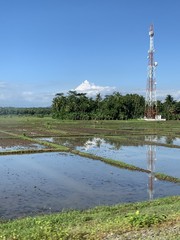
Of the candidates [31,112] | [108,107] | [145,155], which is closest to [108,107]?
[108,107]

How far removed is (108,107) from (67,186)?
2379 inches

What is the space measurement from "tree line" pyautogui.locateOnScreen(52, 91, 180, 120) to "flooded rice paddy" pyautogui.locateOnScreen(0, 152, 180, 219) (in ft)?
173

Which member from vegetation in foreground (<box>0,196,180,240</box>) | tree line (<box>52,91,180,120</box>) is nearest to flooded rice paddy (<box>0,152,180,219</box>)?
vegetation in foreground (<box>0,196,180,240</box>)

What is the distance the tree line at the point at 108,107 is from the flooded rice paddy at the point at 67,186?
5277 cm

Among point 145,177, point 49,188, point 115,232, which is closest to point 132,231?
point 115,232

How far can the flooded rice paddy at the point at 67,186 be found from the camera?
1023 centimetres

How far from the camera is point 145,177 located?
46.3 feet

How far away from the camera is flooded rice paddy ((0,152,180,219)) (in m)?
10.2

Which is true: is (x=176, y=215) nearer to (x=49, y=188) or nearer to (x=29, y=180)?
(x=49, y=188)

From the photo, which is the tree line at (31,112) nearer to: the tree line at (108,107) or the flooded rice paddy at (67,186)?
the tree line at (108,107)

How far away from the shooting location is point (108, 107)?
238 feet

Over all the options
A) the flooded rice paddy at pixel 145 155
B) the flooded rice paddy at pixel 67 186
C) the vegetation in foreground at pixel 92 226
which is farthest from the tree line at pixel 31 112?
the vegetation in foreground at pixel 92 226

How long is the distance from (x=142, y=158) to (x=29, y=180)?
7.81m

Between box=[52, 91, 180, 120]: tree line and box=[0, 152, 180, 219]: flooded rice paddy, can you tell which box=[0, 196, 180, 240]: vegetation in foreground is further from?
box=[52, 91, 180, 120]: tree line
